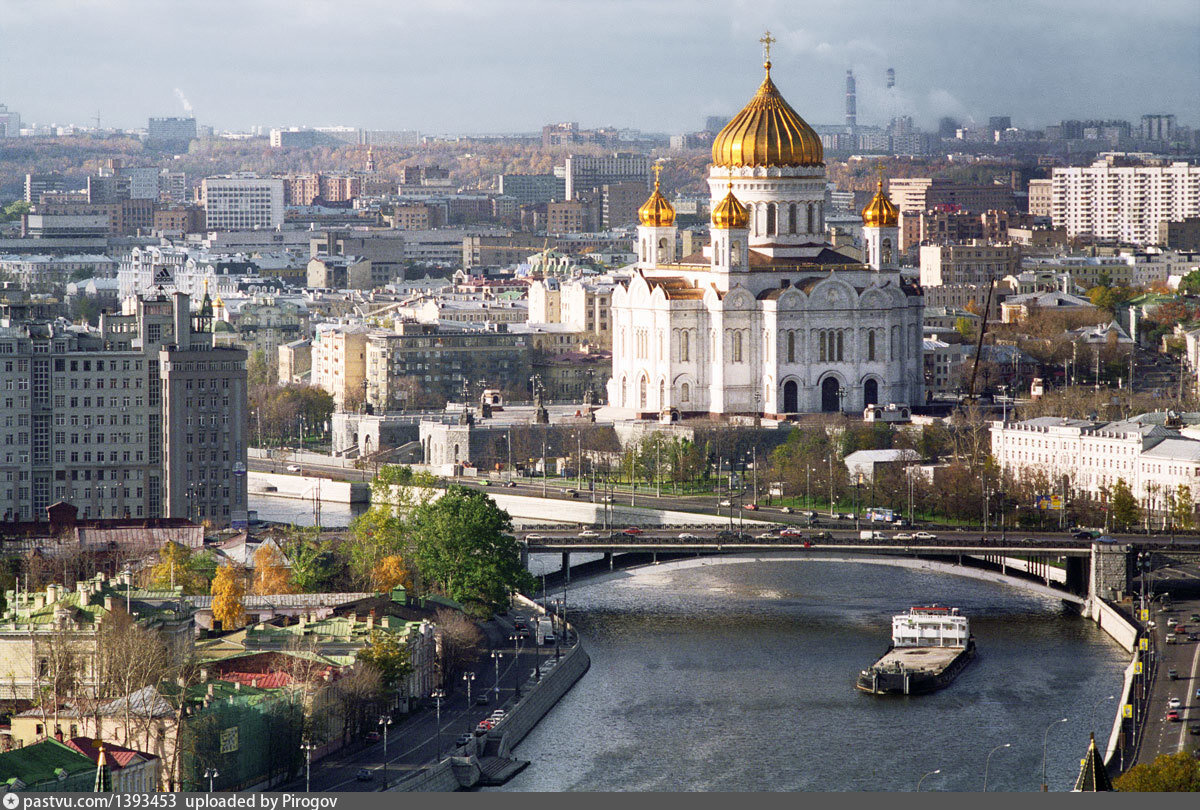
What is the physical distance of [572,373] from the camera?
79625mm

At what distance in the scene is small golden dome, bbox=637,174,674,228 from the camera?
7181 centimetres

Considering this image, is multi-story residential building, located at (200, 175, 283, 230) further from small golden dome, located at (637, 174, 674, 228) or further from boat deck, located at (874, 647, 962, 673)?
boat deck, located at (874, 647, 962, 673)

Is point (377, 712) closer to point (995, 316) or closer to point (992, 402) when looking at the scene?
point (992, 402)

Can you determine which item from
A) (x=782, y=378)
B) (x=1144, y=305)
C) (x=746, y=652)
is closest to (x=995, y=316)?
(x=1144, y=305)

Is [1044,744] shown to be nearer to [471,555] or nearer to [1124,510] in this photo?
[471,555]

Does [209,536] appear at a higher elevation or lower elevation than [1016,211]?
lower

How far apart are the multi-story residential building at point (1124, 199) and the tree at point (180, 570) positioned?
8571cm

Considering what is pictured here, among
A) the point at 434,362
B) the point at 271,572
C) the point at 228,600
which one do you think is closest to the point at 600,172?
the point at 434,362

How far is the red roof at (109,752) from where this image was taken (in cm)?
3250

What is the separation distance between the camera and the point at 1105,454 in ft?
195

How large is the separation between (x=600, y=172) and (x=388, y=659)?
136m

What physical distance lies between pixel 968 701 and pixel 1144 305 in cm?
5348

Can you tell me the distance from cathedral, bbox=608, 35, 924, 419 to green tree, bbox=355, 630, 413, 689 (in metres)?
27.7

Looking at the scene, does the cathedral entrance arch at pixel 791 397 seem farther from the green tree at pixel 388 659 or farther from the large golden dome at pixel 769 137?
the green tree at pixel 388 659
